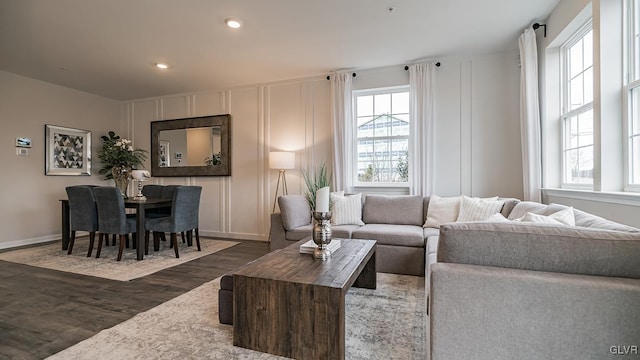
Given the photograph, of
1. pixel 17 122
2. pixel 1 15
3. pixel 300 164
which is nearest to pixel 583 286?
pixel 300 164

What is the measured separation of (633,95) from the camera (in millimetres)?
1981

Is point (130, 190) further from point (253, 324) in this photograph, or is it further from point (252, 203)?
point (253, 324)

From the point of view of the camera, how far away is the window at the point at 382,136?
4.14 meters

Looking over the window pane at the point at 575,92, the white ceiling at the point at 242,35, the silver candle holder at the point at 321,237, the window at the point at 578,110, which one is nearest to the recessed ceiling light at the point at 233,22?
the white ceiling at the point at 242,35

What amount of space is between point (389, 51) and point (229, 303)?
331 cm

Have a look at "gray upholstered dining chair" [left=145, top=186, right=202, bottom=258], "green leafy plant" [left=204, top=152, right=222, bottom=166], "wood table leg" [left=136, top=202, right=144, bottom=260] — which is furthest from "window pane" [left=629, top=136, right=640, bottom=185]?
"green leafy plant" [left=204, top=152, right=222, bottom=166]

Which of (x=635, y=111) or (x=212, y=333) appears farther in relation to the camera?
(x=635, y=111)

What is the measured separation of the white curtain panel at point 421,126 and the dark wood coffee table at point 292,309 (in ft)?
7.90

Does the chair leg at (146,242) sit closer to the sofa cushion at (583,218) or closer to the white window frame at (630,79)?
the sofa cushion at (583,218)

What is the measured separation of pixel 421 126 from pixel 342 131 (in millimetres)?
1065

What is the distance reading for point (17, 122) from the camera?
4.41 meters

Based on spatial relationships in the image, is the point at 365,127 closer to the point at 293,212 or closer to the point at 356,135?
the point at 356,135

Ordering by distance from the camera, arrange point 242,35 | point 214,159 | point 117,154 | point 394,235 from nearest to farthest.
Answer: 1. point 394,235
2. point 242,35
3. point 117,154
4. point 214,159

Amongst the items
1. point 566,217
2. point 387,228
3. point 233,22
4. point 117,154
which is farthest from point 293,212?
point 117,154
